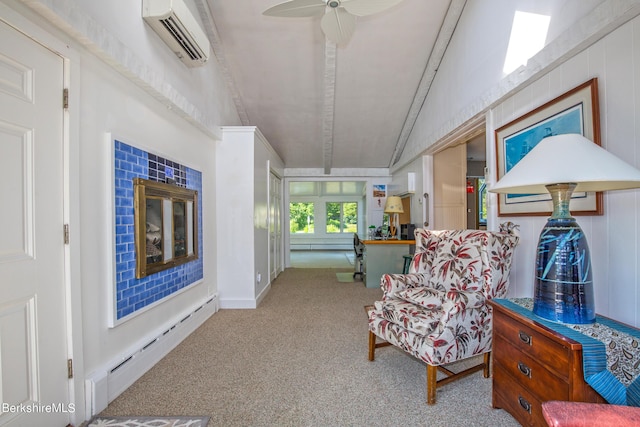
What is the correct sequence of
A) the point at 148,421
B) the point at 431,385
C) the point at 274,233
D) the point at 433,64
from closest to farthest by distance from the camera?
the point at 148,421 < the point at 431,385 < the point at 433,64 < the point at 274,233

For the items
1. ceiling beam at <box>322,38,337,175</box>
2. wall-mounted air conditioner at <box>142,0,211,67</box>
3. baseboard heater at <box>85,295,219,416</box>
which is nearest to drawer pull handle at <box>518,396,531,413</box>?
baseboard heater at <box>85,295,219,416</box>

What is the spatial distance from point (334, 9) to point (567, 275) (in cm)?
243

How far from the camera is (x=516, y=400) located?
61.3 inches

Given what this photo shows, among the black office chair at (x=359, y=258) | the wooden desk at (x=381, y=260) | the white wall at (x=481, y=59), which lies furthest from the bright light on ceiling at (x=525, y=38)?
the black office chair at (x=359, y=258)

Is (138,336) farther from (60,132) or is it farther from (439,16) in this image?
(439,16)

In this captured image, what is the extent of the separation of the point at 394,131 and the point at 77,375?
17.7 feet

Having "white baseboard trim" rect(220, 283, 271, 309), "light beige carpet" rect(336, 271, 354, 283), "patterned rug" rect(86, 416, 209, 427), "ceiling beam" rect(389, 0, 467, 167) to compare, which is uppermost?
"ceiling beam" rect(389, 0, 467, 167)

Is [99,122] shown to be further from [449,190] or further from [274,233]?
[449,190]

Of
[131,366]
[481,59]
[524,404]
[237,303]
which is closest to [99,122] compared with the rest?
[131,366]

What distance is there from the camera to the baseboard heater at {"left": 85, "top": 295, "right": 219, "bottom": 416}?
1742mm

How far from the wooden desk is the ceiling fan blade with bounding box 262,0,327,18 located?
11.2ft

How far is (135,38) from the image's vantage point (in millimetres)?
2180

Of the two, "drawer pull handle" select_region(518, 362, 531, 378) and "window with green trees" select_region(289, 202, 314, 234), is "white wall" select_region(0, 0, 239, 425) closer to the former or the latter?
"drawer pull handle" select_region(518, 362, 531, 378)

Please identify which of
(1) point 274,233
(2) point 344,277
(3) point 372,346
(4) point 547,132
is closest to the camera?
(4) point 547,132
